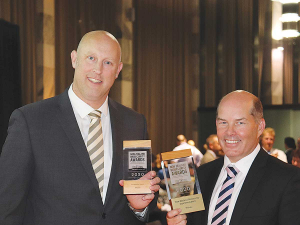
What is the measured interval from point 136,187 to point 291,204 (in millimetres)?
722

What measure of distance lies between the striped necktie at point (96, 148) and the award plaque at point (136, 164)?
0.12m

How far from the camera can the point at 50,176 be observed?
1768mm

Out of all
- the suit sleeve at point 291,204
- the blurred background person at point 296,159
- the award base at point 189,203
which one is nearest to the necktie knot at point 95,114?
the award base at point 189,203

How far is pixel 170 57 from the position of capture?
10.5m

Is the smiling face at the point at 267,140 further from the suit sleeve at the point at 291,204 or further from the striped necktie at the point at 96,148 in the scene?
the striped necktie at the point at 96,148

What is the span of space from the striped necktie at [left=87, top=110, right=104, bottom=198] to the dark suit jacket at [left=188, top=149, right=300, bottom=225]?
1.94ft

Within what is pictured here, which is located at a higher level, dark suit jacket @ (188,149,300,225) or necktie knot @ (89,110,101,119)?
necktie knot @ (89,110,101,119)

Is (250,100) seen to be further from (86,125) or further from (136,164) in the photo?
(86,125)

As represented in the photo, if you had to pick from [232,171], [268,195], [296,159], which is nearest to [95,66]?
[232,171]

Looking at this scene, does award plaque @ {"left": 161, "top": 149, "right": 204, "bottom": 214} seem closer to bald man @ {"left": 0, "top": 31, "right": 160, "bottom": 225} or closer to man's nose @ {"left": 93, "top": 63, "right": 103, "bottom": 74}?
A: bald man @ {"left": 0, "top": 31, "right": 160, "bottom": 225}

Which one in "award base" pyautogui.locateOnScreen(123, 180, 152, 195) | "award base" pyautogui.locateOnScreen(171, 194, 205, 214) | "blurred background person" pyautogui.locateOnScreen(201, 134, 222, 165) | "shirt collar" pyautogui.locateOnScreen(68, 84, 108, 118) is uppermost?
"shirt collar" pyautogui.locateOnScreen(68, 84, 108, 118)

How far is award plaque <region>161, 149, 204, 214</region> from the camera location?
6.01 ft

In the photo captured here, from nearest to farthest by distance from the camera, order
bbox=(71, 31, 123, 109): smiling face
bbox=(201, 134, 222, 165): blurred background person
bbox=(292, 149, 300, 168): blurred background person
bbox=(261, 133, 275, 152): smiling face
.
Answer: bbox=(71, 31, 123, 109): smiling face → bbox=(292, 149, 300, 168): blurred background person → bbox=(261, 133, 275, 152): smiling face → bbox=(201, 134, 222, 165): blurred background person

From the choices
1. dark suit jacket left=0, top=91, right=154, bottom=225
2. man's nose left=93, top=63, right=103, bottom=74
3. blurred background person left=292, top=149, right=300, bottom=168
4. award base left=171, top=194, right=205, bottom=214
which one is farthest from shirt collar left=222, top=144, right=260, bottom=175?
blurred background person left=292, top=149, right=300, bottom=168
